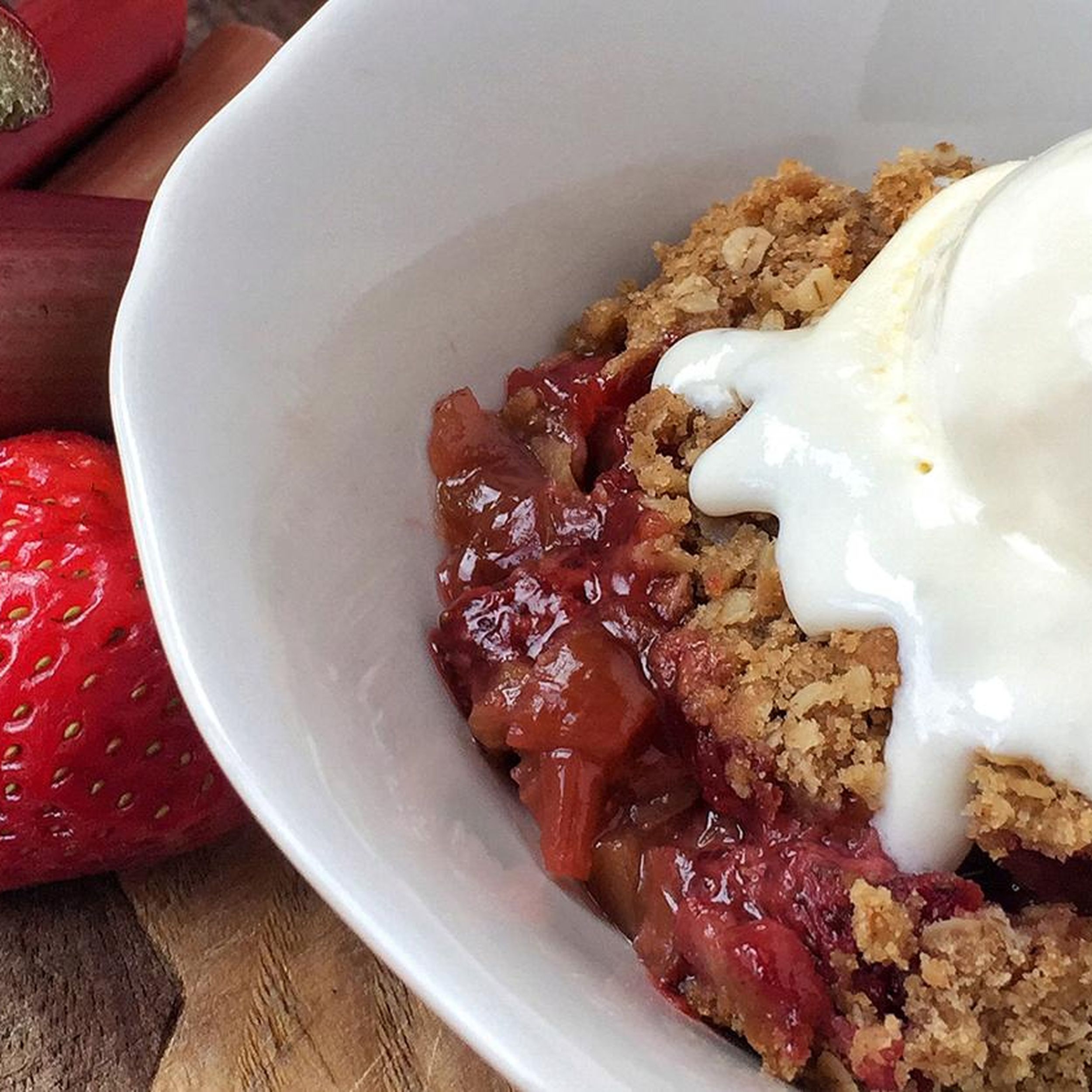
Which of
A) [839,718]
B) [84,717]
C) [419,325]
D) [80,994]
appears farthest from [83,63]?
[839,718]

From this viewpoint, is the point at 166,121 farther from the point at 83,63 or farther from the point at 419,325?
the point at 419,325

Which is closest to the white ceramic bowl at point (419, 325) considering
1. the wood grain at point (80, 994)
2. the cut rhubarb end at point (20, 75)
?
the wood grain at point (80, 994)

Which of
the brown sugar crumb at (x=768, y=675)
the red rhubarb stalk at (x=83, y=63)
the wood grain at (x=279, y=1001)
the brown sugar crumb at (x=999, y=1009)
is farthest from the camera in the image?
the red rhubarb stalk at (x=83, y=63)

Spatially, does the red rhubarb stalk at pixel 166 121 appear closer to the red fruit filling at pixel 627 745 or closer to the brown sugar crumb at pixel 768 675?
the red fruit filling at pixel 627 745

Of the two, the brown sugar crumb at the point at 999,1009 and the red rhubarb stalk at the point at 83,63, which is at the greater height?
the red rhubarb stalk at the point at 83,63

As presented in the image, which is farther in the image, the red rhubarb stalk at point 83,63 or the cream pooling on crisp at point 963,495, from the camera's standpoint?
the red rhubarb stalk at point 83,63

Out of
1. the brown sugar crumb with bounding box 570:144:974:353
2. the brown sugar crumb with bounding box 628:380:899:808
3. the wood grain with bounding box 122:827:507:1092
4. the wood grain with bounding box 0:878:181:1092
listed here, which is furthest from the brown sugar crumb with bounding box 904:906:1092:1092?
the wood grain with bounding box 0:878:181:1092

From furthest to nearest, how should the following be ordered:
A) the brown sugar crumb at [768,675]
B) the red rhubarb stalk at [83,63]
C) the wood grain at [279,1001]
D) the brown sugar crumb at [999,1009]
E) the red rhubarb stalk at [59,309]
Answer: the red rhubarb stalk at [83,63]
the red rhubarb stalk at [59,309]
the wood grain at [279,1001]
the brown sugar crumb at [768,675]
the brown sugar crumb at [999,1009]

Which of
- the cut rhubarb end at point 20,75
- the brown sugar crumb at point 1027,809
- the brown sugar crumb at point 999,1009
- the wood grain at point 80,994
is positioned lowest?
the wood grain at point 80,994
